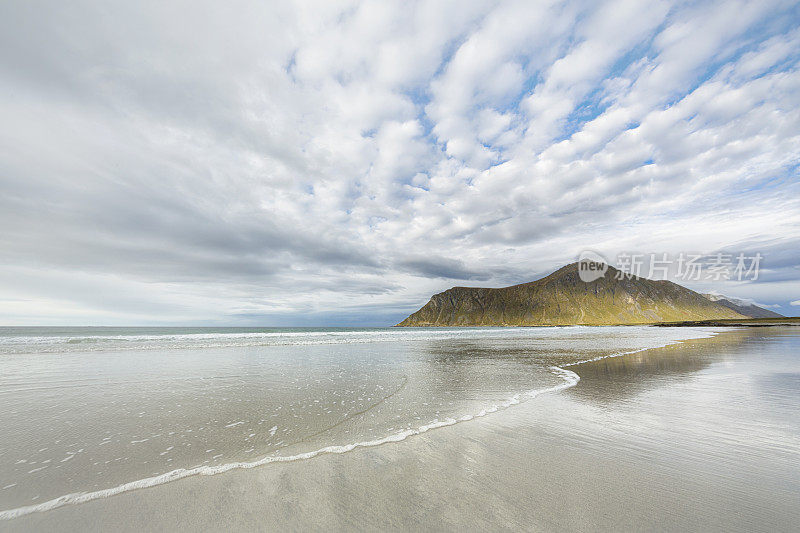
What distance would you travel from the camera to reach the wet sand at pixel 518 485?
9.74 ft

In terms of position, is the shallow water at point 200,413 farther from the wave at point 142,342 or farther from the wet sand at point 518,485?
the wave at point 142,342

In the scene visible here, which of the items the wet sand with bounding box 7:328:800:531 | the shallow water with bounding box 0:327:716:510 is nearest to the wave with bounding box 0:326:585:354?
the shallow water with bounding box 0:327:716:510

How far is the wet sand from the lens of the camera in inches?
117

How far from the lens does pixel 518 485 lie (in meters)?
3.58

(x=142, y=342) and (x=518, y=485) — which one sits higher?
(x=142, y=342)

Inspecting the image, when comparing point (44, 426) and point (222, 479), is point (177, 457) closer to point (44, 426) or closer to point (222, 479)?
point (222, 479)

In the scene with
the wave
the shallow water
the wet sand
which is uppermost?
the wave

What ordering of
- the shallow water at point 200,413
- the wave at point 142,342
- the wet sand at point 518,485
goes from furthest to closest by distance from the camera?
the wave at point 142,342, the shallow water at point 200,413, the wet sand at point 518,485

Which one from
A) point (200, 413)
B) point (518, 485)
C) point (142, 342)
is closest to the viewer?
point (518, 485)

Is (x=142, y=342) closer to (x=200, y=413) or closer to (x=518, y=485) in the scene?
(x=200, y=413)

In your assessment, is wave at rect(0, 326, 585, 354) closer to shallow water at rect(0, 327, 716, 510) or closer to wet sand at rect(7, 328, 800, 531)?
shallow water at rect(0, 327, 716, 510)

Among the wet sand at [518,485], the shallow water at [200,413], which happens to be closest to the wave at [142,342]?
the shallow water at [200,413]

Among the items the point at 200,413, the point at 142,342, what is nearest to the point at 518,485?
the point at 200,413

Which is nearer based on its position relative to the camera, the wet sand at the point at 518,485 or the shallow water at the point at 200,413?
the wet sand at the point at 518,485
